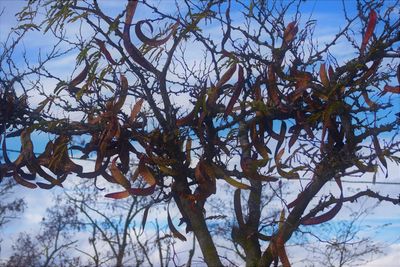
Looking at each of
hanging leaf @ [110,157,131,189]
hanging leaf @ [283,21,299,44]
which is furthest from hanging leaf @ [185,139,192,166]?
hanging leaf @ [283,21,299,44]

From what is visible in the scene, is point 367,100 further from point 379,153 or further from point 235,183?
point 235,183

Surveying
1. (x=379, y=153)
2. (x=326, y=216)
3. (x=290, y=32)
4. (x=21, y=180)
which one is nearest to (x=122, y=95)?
(x=21, y=180)

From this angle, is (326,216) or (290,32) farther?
(290,32)

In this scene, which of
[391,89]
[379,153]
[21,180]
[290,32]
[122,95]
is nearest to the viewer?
[379,153]

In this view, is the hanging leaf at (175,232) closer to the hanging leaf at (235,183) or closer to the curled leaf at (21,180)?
the hanging leaf at (235,183)

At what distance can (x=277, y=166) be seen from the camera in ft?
10.7

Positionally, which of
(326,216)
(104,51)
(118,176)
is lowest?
(326,216)

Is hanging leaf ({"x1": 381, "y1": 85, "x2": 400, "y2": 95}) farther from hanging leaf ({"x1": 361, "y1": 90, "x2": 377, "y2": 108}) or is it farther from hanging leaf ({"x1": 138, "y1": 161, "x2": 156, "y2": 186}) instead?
hanging leaf ({"x1": 138, "y1": 161, "x2": 156, "y2": 186})

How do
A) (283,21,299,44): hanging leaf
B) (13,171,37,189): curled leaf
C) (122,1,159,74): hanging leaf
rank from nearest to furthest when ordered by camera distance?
(122,1,159,74): hanging leaf
(13,171,37,189): curled leaf
(283,21,299,44): hanging leaf

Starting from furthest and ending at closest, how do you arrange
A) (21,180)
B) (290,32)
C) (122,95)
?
(290,32) → (21,180) → (122,95)

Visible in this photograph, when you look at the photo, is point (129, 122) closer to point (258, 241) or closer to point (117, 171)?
point (117, 171)

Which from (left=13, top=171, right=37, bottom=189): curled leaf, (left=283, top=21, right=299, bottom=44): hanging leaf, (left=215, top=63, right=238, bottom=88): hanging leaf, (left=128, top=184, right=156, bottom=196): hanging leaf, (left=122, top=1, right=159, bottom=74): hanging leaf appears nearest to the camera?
(left=122, top=1, right=159, bottom=74): hanging leaf

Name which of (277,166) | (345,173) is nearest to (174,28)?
(277,166)

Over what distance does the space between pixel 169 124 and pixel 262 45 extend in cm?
79
